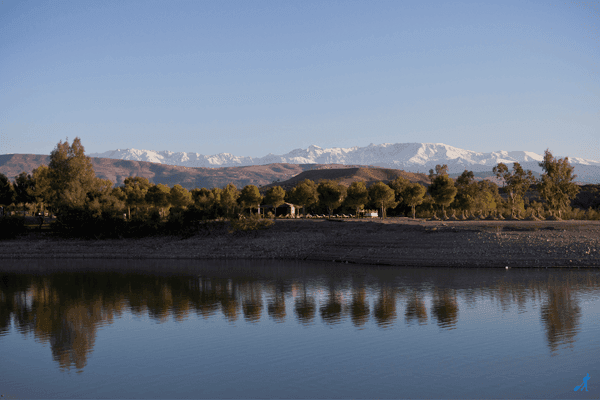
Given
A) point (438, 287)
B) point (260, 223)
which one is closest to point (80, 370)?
point (438, 287)

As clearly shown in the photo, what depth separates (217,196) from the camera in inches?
4252

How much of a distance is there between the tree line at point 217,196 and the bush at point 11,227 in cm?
520

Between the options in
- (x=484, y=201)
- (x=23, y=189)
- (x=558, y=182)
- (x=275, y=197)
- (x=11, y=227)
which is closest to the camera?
(x=11, y=227)

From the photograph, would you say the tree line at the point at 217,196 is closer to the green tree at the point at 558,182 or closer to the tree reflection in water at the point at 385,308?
the green tree at the point at 558,182

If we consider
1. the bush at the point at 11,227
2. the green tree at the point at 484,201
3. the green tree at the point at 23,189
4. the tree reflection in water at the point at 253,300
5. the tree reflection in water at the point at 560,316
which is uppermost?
the green tree at the point at 23,189

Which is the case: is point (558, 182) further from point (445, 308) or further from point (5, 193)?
point (5, 193)

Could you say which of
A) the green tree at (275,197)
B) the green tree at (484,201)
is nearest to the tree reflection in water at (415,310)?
the green tree at (484,201)

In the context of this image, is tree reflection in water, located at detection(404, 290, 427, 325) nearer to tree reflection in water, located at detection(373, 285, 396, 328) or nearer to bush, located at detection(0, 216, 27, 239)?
tree reflection in water, located at detection(373, 285, 396, 328)

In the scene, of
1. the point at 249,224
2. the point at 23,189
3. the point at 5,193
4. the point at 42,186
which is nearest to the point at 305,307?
the point at 249,224

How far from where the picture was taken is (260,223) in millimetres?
68000

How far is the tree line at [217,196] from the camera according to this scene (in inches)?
2822

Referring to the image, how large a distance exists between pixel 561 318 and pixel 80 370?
21.4m

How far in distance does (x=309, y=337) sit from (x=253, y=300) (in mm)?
10753

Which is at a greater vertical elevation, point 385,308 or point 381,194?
point 381,194
